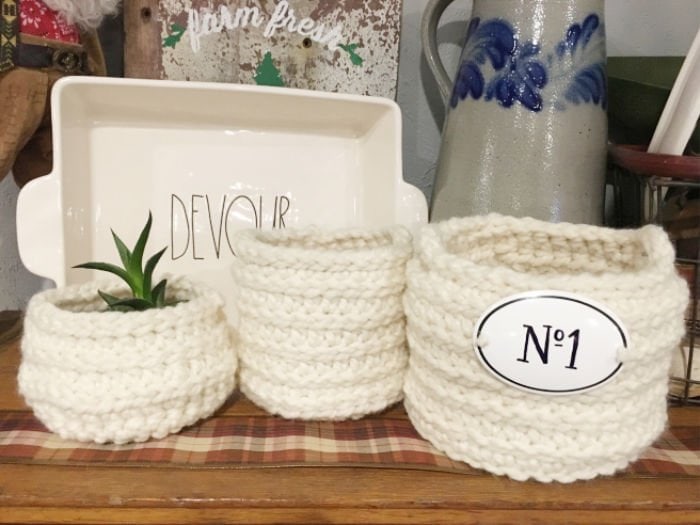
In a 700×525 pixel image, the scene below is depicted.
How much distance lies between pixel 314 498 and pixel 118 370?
144 mm

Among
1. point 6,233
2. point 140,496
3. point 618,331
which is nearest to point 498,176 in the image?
point 618,331

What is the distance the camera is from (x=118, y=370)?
0.41 meters

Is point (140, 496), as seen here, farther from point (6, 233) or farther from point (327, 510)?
point (6, 233)

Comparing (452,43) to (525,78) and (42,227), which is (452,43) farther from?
(42,227)

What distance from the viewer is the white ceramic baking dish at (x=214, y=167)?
0.56 metres

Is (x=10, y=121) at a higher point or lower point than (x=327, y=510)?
higher

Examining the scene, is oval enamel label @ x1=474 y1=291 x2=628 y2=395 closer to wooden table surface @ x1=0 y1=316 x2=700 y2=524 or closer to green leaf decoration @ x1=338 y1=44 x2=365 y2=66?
wooden table surface @ x1=0 y1=316 x2=700 y2=524

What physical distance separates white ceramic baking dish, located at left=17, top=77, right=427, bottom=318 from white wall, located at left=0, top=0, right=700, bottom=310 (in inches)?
4.8

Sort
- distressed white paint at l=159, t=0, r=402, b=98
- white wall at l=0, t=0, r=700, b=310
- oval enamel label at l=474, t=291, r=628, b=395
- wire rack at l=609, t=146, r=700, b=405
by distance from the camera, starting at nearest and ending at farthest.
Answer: oval enamel label at l=474, t=291, r=628, b=395 < wire rack at l=609, t=146, r=700, b=405 < distressed white paint at l=159, t=0, r=402, b=98 < white wall at l=0, t=0, r=700, b=310

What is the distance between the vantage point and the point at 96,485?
38 centimetres

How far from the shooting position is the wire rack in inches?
18.9

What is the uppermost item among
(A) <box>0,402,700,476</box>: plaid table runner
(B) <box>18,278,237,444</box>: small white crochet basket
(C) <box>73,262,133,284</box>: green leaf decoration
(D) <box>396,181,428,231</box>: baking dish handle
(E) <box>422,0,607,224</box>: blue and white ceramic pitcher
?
(E) <box>422,0,607,224</box>: blue and white ceramic pitcher

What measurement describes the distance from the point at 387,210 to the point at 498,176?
10 cm

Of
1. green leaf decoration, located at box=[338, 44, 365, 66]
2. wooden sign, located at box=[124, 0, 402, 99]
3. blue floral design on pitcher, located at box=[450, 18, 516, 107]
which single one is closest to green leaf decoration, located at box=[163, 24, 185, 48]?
wooden sign, located at box=[124, 0, 402, 99]
